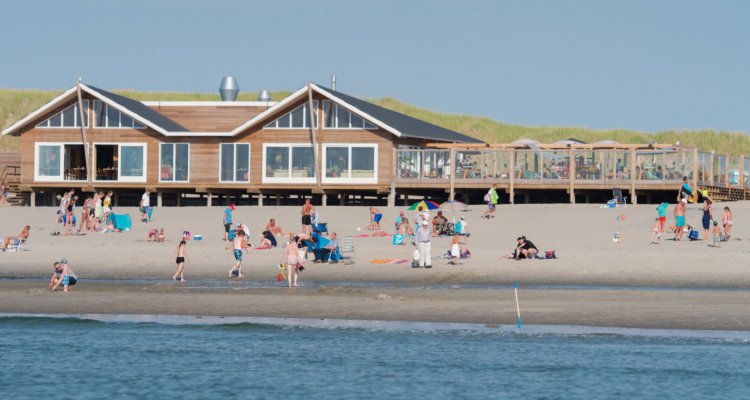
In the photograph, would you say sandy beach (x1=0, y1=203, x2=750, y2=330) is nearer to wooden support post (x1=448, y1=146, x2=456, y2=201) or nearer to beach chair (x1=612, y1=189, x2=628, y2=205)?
beach chair (x1=612, y1=189, x2=628, y2=205)

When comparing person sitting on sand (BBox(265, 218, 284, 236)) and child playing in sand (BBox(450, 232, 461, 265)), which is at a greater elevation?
person sitting on sand (BBox(265, 218, 284, 236))

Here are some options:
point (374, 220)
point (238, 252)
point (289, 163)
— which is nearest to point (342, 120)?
point (289, 163)

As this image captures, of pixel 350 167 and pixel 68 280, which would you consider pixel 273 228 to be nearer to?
pixel 68 280

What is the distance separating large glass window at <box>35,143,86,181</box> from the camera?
50.2m

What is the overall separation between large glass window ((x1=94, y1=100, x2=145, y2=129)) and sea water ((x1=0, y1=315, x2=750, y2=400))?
2714cm

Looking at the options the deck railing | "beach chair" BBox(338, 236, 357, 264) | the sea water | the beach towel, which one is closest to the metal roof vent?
the deck railing

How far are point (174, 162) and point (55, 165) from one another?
5.02 meters

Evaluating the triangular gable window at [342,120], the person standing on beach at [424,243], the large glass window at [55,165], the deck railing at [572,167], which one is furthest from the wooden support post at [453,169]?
the person standing on beach at [424,243]

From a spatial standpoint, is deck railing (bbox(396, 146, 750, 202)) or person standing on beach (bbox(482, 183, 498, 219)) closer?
person standing on beach (bbox(482, 183, 498, 219))

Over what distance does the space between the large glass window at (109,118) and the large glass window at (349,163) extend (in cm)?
805

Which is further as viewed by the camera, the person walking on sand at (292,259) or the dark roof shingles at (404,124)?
A: the dark roof shingles at (404,124)

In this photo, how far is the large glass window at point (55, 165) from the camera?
165ft

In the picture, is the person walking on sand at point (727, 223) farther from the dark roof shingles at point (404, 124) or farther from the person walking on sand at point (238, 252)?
the dark roof shingles at point (404, 124)

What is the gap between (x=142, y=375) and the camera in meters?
19.3
